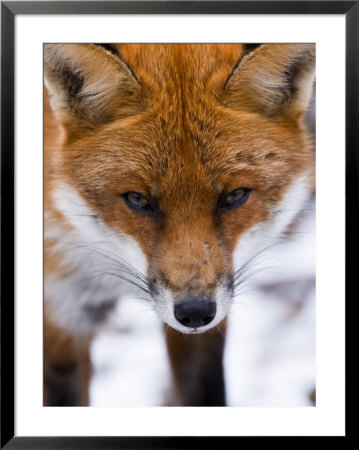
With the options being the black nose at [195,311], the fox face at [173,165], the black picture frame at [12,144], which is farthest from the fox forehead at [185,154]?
the black nose at [195,311]

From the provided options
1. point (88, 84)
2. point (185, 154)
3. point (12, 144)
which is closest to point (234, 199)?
point (185, 154)

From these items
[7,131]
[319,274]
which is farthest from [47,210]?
[319,274]

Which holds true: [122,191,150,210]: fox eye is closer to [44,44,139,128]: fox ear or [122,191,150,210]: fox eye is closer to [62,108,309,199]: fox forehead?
[62,108,309,199]: fox forehead

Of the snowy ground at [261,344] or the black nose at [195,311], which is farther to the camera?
the snowy ground at [261,344]

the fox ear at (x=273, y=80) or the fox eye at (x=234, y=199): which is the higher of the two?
the fox ear at (x=273, y=80)

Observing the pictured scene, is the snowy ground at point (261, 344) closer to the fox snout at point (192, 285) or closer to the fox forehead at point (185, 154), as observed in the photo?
the fox snout at point (192, 285)

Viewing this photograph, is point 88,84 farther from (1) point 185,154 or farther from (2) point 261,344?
(2) point 261,344

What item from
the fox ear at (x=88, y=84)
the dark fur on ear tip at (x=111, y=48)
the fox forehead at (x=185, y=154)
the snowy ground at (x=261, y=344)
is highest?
the dark fur on ear tip at (x=111, y=48)

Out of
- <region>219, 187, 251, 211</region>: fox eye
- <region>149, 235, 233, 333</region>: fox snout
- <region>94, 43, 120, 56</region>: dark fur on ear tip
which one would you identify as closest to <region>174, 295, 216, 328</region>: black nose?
<region>149, 235, 233, 333</region>: fox snout
